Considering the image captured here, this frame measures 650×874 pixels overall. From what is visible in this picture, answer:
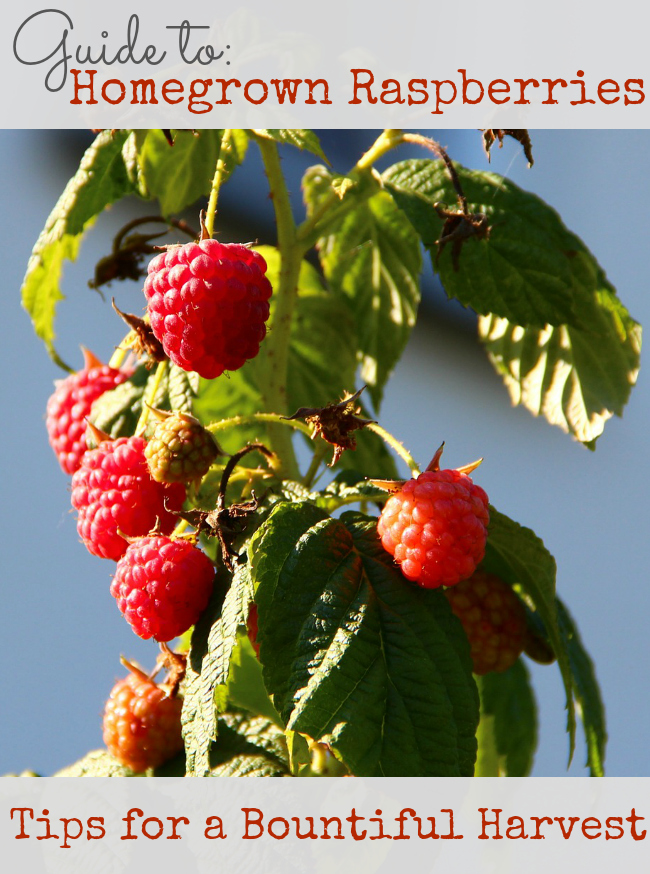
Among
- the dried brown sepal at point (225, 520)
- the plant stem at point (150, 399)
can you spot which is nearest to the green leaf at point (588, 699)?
the dried brown sepal at point (225, 520)

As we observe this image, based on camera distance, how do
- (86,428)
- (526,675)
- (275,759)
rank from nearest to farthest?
1. (275,759)
2. (86,428)
3. (526,675)

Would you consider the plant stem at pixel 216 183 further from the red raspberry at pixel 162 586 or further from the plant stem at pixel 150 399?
the red raspberry at pixel 162 586

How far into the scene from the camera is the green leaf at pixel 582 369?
3.95 feet

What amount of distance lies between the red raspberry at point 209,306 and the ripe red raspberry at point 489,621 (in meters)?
0.37

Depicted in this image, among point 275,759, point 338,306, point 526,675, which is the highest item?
point 338,306

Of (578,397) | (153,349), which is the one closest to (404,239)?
(578,397)

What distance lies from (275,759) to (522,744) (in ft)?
1.49

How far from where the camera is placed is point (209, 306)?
87 centimetres

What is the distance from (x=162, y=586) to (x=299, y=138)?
1.51ft

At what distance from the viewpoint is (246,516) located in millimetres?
899

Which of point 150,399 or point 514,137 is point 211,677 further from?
point 514,137

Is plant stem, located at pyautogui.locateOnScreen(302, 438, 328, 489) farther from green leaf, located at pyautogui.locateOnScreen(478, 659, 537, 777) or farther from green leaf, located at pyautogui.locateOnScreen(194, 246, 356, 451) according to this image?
green leaf, located at pyautogui.locateOnScreen(478, 659, 537, 777)
